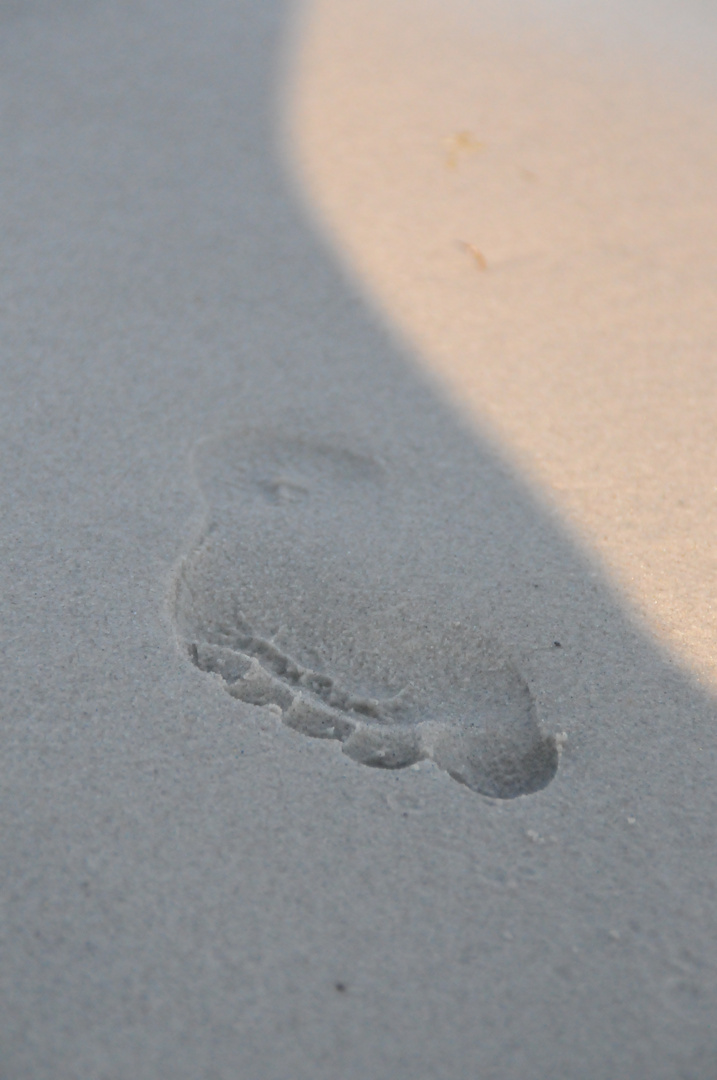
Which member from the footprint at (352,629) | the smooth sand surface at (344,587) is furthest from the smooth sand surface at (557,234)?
the footprint at (352,629)

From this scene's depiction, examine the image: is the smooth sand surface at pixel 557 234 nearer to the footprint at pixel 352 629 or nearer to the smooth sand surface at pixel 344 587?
the smooth sand surface at pixel 344 587

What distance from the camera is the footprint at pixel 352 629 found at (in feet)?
3.80

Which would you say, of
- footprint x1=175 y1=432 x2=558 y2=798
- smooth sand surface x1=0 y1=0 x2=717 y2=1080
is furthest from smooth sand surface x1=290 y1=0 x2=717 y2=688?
footprint x1=175 y1=432 x2=558 y2=798

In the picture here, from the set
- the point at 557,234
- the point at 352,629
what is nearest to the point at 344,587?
the point at 352,629

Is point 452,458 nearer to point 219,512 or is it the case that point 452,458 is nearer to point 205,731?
point 219,512

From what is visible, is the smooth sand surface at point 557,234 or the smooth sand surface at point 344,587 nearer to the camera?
the smooth sand surface at point 344,587

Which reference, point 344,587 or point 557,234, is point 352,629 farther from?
point 557,234

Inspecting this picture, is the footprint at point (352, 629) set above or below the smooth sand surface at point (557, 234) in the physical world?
below

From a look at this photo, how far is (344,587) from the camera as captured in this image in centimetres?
132

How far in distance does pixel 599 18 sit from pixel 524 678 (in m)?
2.81

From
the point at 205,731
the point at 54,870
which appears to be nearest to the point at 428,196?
the point at 205,731

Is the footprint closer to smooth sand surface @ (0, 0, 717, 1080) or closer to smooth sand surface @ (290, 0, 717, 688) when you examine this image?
smooth sand surface @ (0, 0, 717, 1080)

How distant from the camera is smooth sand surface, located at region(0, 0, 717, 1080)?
0.92 metres

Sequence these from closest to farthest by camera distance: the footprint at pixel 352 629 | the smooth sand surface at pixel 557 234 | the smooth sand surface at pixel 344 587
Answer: the smooth sand surface at pixel 344 587
the footprint at pixel 352 629
the smooth sand surface at pixel 557 234
